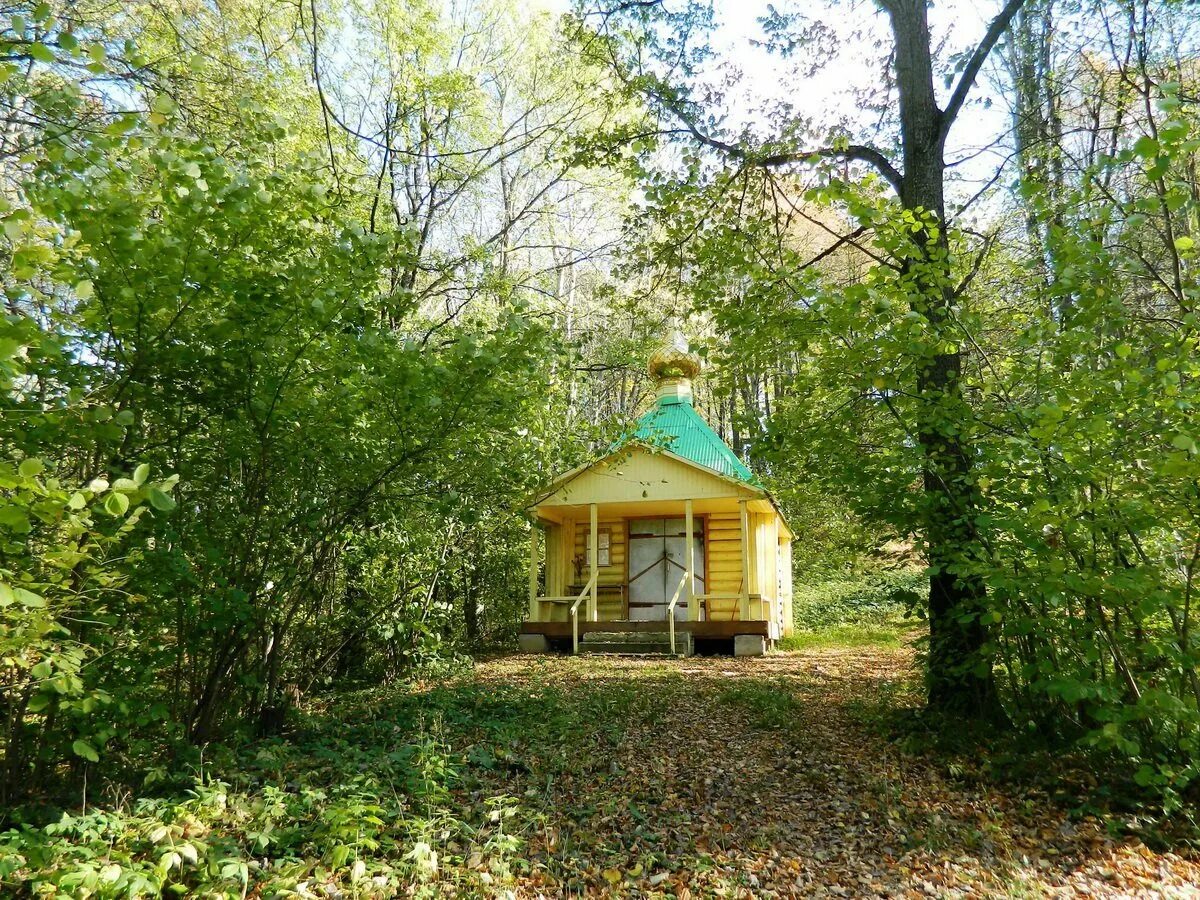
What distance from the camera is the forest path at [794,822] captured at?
12.1ft

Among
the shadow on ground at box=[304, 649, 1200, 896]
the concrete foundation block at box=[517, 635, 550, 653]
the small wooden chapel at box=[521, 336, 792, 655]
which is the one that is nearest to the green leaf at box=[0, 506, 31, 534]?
the shadow on ground at box=[304, 649, 1200, 896]

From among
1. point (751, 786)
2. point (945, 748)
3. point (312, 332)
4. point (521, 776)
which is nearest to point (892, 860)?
point (751, 786)

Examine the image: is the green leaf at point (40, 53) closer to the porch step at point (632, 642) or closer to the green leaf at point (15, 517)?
the green leaf at point (15, 517)

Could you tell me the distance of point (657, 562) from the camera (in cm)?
1486

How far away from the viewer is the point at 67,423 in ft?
10.7

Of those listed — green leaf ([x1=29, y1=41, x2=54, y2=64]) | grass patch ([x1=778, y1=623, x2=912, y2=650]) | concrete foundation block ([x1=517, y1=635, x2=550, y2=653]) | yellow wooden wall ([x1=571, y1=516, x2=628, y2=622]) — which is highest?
green leaf ([x1=29, y1=41, x2=54, y2=64])

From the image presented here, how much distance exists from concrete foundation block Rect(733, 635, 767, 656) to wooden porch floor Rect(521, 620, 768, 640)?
7cm

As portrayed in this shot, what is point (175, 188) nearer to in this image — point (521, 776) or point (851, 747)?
point (521, 776)

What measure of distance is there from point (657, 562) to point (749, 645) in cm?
296

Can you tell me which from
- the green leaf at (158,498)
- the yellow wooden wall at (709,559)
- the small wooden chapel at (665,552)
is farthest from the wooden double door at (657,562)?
the green leaf at (158,498)

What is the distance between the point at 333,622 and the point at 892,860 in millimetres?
5705

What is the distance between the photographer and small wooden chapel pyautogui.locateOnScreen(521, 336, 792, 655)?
12914mm

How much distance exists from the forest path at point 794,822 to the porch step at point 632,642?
5555mm

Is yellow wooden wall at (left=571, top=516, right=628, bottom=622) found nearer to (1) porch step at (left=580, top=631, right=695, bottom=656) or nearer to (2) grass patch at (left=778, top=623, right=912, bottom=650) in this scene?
(1) porch step at (left=580, top=631, right=695, bottom=656)
